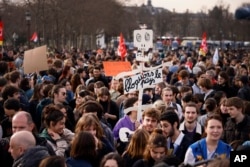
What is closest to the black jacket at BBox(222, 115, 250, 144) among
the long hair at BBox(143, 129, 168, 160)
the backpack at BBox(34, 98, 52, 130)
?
the long hair at BBox(143, 129, 168, 160)

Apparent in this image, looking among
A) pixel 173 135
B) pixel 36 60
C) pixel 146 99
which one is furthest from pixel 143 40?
pixel 36 60

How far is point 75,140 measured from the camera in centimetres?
609

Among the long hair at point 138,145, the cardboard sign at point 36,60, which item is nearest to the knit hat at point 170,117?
the long hair at point 138,145

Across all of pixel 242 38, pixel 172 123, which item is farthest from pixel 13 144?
pixel 242 38

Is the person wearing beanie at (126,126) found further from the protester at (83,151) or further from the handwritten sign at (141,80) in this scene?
the protester at (83,151)

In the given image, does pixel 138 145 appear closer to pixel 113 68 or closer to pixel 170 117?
pixel 170 117

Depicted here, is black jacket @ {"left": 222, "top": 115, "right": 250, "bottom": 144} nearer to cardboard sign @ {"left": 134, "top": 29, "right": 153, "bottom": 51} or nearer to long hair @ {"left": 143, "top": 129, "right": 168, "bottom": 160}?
long hair @ {"left": 143, "top": 129, "right": 168, "bottom": 160}

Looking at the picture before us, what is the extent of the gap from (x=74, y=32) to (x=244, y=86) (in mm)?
48744

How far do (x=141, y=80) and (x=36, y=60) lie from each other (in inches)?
187

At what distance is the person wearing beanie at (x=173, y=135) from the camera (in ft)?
23.4

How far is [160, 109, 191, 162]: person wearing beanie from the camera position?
7137 mm

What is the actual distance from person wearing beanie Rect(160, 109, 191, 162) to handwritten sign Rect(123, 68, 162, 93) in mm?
2477

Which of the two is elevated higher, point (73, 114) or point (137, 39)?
point (137, 39)

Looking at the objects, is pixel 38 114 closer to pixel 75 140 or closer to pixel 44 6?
pixel 75 140
